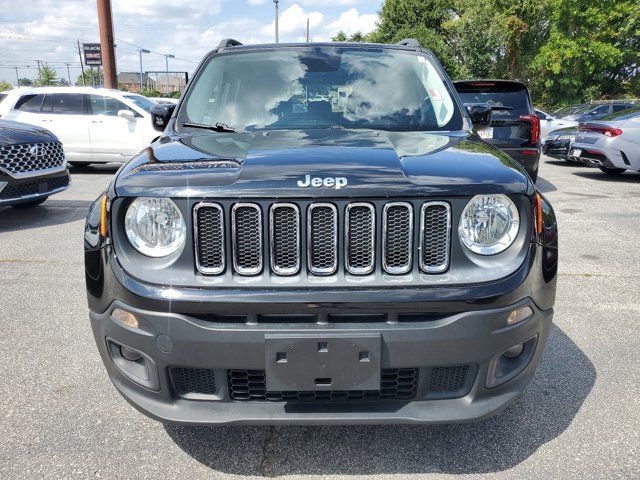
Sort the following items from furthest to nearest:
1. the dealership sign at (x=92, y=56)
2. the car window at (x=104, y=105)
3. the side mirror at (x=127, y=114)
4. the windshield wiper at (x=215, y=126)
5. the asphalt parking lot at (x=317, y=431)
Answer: the dealership sign at (x=92, y=56)
the car window at (x=104, y=105)
the side mirror at (x=127, y=114)
the windshield wiper at (x=215, y=126)
the asphalt parking lot at (x=317, y=431)

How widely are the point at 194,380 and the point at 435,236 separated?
1.05 meters

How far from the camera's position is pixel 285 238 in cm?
204

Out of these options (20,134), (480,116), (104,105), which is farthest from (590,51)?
(480,116)

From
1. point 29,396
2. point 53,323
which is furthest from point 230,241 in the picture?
point 53,323

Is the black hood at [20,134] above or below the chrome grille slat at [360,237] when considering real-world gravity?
below

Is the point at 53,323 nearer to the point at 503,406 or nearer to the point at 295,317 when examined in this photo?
the point at 295,317

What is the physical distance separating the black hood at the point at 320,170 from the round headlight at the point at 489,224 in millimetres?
62

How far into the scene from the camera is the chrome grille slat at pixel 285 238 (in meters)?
2.02

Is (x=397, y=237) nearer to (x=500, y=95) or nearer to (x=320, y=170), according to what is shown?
(x=320, y=170)

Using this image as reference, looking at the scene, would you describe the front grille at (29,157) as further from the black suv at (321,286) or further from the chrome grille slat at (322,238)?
the chrome grille slat at (322,238)

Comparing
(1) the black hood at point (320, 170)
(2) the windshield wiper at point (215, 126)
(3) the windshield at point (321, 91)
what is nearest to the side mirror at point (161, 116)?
(3) the windshield at point (321, 91)

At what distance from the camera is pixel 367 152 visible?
2.33 metres

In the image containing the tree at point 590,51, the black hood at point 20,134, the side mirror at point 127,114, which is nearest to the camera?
the black hood at point 20,134

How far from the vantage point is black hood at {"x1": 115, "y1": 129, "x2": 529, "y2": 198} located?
6.61 ft
